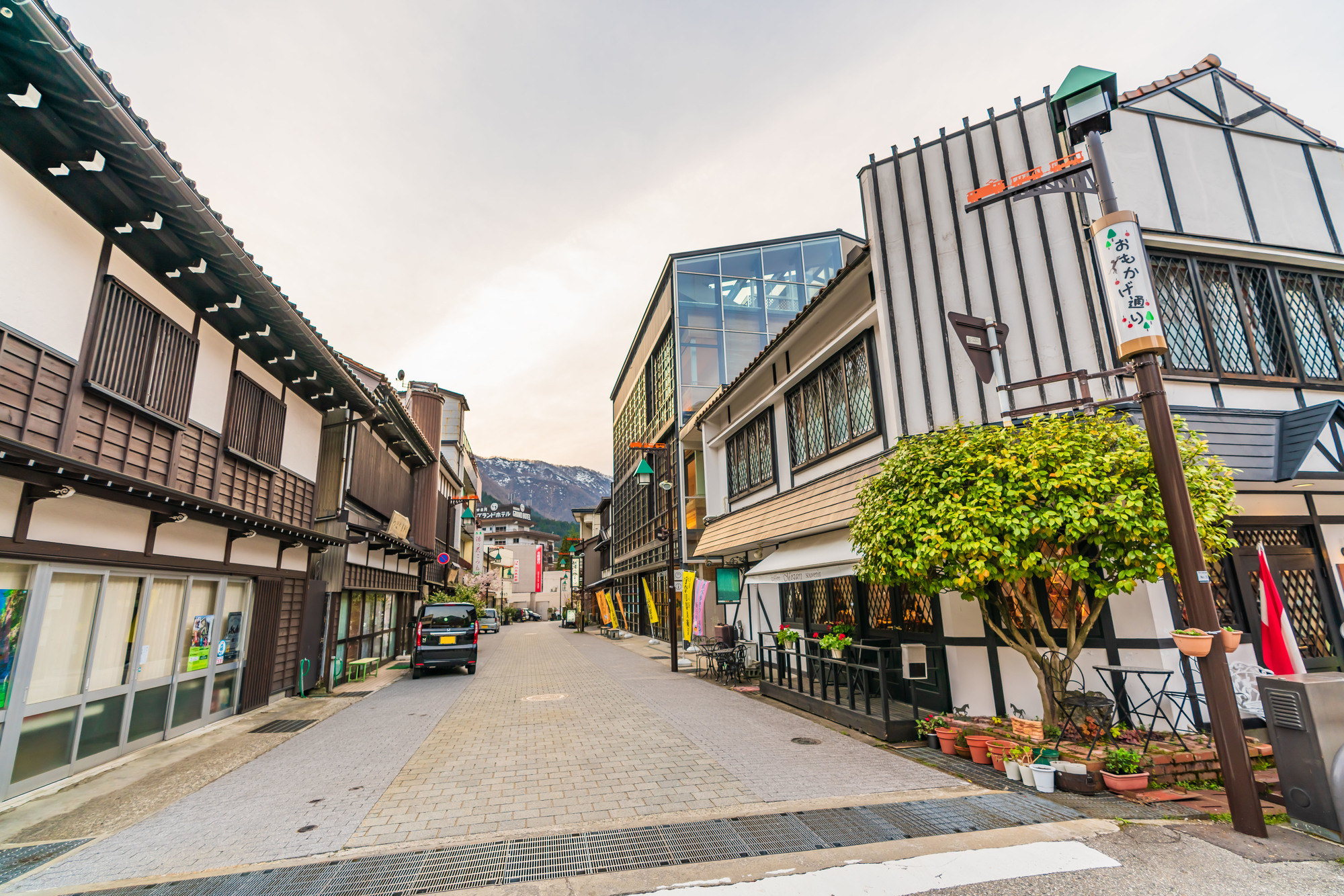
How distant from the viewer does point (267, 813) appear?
5.75m

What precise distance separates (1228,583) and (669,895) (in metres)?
7.93

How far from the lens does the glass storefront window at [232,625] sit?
9922 millimetres

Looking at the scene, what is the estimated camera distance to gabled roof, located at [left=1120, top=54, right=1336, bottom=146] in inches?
349

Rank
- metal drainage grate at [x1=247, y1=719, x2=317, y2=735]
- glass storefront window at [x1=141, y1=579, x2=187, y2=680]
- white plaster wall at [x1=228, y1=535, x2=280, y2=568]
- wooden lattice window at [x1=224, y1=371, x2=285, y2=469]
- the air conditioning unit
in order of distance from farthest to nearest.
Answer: white plaster wall at [x1=228, y1=535, x2=280, y2=568] < wooden lattice window at [x1=224, y1=371, x2=285, y2=469] < metal drainage grate at [x1=247, y1=719, x2=317, y2=735] < glass storefront window at [x1=141, y1=579, x2=187, y2=680] < the air conditioning unit

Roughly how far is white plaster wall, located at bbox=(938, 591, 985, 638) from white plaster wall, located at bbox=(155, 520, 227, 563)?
11035mm

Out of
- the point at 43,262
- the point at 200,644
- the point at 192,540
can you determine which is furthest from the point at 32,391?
the point at 200,644

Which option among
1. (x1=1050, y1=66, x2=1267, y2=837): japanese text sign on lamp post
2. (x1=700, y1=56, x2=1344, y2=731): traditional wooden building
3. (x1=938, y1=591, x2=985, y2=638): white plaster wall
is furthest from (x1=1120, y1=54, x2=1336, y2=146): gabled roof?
(x1=938, y1=591, x2=985, y2=638): white plaster wall

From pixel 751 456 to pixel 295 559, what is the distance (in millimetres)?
11066

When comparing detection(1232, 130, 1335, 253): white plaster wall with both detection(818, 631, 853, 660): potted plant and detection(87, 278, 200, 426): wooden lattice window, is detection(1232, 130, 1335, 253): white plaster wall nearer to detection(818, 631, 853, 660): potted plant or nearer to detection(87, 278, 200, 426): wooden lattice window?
detection(818, 631, 853, 660): potted plant

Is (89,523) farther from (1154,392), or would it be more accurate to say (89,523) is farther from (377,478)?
(1154,392)

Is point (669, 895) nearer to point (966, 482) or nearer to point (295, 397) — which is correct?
point (966, 482)

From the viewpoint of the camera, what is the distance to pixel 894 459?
753cm

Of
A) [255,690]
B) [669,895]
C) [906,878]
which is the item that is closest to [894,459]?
[906,878]

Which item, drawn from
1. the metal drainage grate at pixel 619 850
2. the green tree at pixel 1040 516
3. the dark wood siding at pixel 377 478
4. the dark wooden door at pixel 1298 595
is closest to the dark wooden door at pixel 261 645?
the dark wood siding at pixel 377 478
